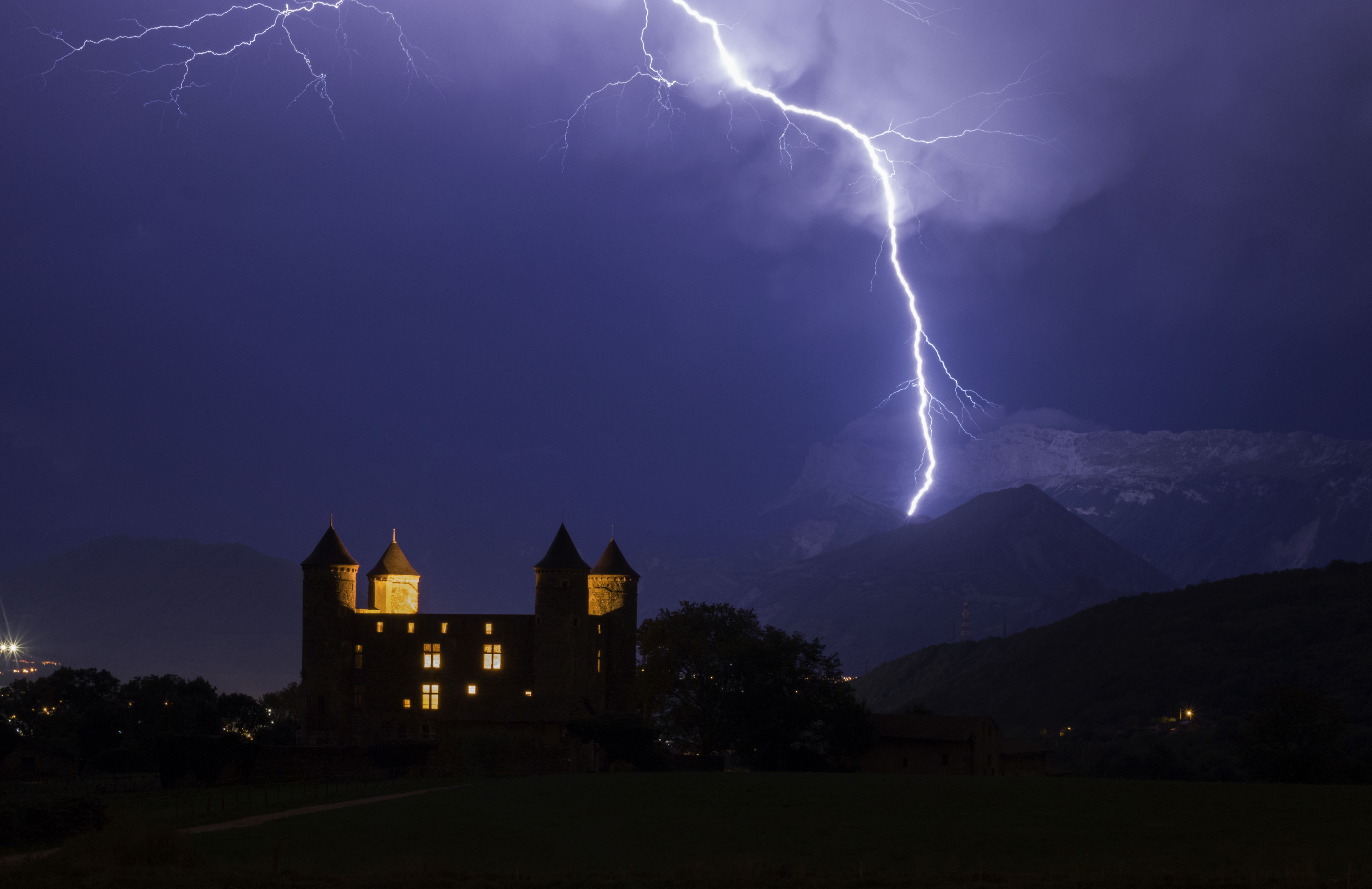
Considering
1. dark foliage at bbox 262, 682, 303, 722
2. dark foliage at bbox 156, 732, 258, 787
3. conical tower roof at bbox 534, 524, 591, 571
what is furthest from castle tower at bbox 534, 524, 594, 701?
dark foliage at bbox 262, 682, 303, 722

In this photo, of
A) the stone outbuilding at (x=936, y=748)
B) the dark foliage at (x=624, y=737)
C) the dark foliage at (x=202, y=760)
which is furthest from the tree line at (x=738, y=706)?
the dark foliage at (x=202, y=760)

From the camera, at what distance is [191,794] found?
4556cm

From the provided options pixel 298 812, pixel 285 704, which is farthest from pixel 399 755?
pixel 285 704

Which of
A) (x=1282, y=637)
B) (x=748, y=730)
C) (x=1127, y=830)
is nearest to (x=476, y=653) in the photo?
(x=748, y=730)

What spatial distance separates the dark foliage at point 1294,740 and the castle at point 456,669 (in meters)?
33.0

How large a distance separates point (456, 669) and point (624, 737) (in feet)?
37.7

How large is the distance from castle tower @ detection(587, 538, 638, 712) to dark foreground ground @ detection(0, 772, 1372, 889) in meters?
21.1

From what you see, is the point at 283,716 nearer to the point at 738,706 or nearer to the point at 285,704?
the point at 285,704

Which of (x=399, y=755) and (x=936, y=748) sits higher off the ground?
(x=399, y=755)

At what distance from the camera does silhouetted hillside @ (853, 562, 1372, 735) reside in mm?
100250

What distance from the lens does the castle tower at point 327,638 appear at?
210ft

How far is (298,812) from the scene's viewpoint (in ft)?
124

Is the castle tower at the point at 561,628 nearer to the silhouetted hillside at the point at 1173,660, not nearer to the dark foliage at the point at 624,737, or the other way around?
the dark foliage at the point at 624,737

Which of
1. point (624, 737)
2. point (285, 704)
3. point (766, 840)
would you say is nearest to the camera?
point (766, 840)
